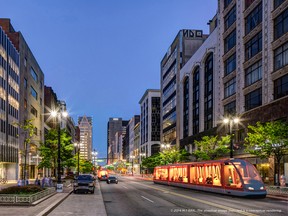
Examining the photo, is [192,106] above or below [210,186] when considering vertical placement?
above

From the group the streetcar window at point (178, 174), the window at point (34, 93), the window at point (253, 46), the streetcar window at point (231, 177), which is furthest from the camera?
the window at point (34, 93)

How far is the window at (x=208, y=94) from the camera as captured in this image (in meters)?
81.4

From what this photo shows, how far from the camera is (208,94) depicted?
82.9 meters

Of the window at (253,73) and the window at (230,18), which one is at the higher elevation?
the window at (230,18)

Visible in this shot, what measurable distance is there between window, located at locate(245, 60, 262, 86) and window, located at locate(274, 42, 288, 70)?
474 centimetres

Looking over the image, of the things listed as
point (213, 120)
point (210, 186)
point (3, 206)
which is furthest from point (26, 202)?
point (213, 120)

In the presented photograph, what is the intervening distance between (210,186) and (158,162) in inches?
3131

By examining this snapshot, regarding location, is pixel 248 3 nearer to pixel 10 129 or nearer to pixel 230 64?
pixel 230 64

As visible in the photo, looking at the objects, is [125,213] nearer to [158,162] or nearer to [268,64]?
[268,64]

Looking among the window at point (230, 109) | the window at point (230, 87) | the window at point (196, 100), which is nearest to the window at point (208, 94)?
the window at point (196, 100)

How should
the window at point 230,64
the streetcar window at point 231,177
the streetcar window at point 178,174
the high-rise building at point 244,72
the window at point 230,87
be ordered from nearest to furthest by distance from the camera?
1. the streetcar window at point 231,177
2. the streetcar window at point 178,174
3. the high-rise building at point 244,72
4. the window at point 230,87
5. the window at point 230,64

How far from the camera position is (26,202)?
24.0 metres

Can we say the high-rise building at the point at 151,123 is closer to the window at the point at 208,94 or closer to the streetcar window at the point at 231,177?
the window at the point at 208,94

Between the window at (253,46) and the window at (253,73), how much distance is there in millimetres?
1766
